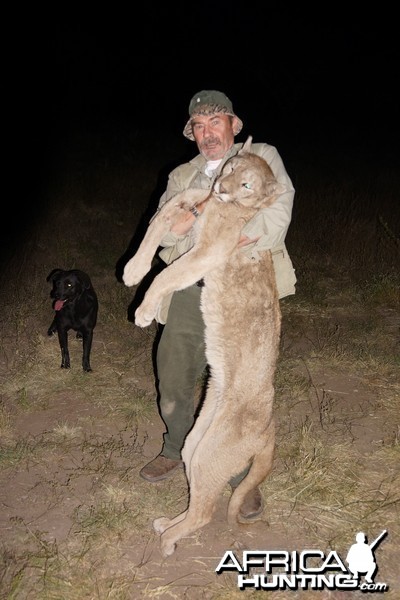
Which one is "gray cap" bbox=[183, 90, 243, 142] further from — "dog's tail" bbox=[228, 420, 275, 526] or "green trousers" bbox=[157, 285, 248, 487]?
"dog's tail" bbox=[228, 420, 275, 526]

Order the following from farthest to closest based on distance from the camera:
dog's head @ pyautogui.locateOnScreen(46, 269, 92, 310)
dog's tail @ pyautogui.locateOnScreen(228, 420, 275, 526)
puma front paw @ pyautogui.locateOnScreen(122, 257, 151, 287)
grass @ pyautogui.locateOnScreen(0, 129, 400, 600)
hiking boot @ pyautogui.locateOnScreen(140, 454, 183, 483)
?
dog's head @ pyautogui.locateOnScreen(46, 269, 92, 310) < hiking boot @ pyautogui.locateOnScreen(140, 454, 183, 483) < puma front paw @ pyautogui.locateOnScreen(122, 257, 151, 287) < dog's tail @ pyautogui.locateOnScreen(228, 420, 275, 526) < grass @ pyautogui.locateOnScreen(0, 129, 400, 600)

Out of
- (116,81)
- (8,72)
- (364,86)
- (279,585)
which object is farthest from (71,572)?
(364,86)

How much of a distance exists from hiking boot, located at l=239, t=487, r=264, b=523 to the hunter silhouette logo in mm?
634

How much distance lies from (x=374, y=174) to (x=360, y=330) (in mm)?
8189

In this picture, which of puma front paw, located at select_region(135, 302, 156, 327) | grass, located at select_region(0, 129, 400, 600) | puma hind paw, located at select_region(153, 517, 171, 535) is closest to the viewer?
Answer: grass, located at select_region(0, 129, 400, 600)

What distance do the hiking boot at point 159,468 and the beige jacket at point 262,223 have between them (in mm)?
1072

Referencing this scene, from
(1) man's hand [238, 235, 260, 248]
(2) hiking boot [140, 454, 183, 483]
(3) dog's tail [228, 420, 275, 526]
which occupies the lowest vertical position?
(2) hiking boot [140, 454, 183, 483]

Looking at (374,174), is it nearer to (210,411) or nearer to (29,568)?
(210,411)

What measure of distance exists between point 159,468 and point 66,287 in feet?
7.82

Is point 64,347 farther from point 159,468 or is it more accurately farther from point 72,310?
point 159,468

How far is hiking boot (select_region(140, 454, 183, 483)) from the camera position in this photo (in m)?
4.15

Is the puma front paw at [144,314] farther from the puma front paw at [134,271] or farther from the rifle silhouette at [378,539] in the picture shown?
the rifle silhouette at [378,539]

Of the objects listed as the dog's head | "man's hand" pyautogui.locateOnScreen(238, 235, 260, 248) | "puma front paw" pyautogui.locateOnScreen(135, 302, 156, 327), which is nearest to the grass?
the dog's head

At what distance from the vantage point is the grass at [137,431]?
3.38 m
